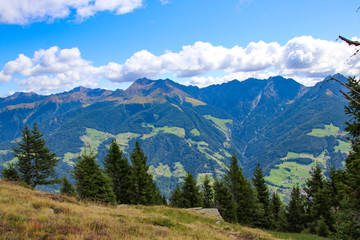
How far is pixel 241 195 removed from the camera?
46.4 metres

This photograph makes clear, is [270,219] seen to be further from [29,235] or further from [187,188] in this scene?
[29,235]

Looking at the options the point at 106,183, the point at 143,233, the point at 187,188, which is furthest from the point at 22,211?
the point at 187,188

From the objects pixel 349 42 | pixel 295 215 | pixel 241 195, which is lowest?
pixel 295 215

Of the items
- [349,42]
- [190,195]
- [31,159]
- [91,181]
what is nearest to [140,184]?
[190,195]

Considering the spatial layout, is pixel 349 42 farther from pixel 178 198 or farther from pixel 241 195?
pixel 178 198

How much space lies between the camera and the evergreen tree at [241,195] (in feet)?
151

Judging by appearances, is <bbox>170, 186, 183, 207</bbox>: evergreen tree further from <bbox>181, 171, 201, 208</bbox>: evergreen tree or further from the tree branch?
the tree branch

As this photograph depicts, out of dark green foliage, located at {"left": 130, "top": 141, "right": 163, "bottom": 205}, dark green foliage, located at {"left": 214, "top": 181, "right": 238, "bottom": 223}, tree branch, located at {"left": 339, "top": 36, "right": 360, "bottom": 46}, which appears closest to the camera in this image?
tree branch, located at {"left": 339, "top": 36, "right": 360, "bottom": 46}

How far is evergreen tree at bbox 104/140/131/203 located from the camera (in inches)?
1575

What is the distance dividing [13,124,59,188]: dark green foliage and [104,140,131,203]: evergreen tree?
11085 mm

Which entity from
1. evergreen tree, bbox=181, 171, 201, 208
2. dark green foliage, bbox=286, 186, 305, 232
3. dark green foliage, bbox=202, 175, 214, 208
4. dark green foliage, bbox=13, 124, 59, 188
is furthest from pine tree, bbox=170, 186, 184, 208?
dark green foliage, bbox=13, 124, 59, 188

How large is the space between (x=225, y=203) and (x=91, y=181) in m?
27.4

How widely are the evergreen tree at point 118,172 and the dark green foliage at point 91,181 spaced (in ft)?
37.4

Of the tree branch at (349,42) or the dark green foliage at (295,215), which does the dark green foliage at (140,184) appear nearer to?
the dark green foliage at (295,215)
